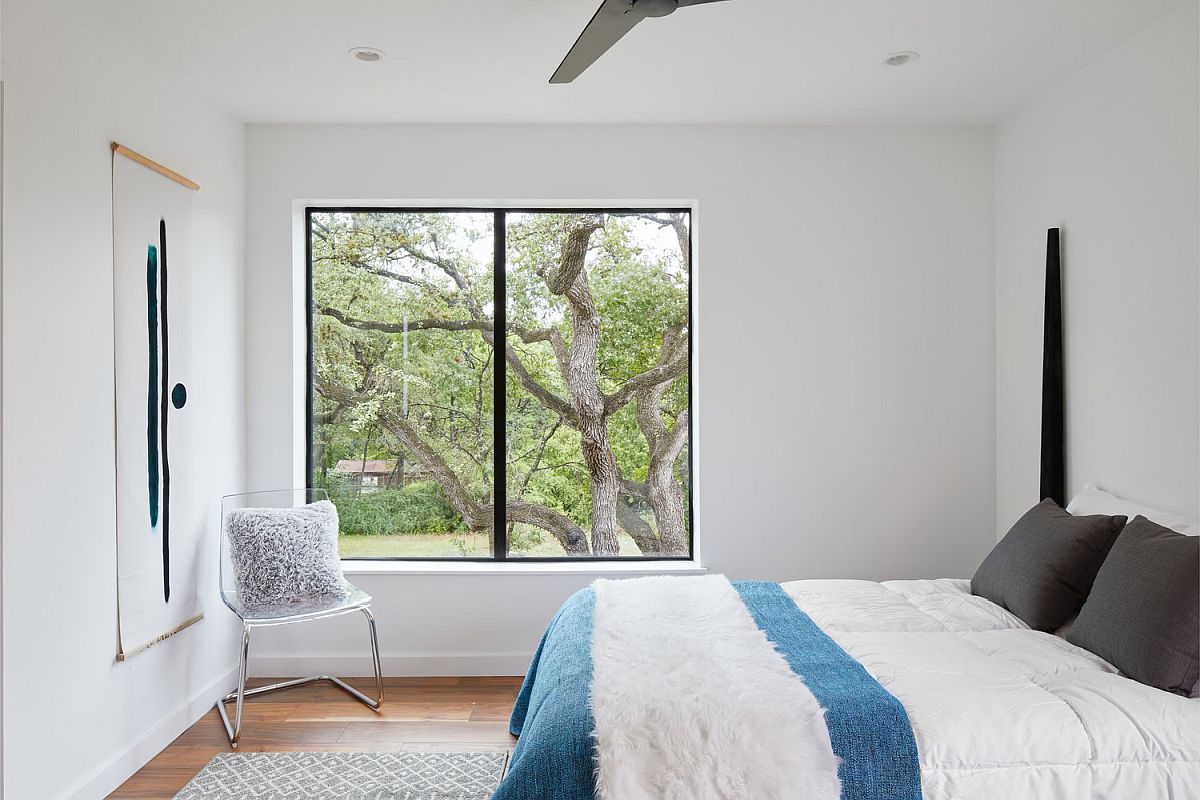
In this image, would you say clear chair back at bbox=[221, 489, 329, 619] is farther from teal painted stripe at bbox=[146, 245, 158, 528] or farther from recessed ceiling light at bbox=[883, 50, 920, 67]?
recessed ceiling light at bbox=[883, 50, 920, 67]

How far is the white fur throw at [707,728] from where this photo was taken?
6.07 ft

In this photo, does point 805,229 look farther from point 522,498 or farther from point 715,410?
point 522,498

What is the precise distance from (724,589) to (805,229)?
1.85m

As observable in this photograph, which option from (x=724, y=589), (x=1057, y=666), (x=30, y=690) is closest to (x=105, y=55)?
(x=30, y=690)

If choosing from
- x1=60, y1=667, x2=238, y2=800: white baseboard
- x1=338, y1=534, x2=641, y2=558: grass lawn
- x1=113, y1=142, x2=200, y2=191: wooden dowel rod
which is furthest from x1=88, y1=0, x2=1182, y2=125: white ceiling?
x1=60, y1=667, x2=238, y2=800: white baseboard

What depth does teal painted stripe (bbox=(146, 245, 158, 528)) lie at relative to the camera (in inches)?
119

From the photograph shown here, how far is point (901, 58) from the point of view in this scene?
3.12 m

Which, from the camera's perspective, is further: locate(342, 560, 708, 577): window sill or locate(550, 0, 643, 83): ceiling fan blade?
locate(342, 560, 708, 577): window sill

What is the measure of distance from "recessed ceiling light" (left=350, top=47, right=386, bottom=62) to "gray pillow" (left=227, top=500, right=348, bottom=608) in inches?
74.4

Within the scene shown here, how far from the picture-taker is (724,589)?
299 cm

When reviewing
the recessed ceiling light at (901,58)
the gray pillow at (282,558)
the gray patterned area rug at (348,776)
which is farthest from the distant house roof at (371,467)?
the recessed ceiling light at (901,58)

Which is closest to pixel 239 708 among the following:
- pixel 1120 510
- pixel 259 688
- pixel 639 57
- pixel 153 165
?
pixel 259 688

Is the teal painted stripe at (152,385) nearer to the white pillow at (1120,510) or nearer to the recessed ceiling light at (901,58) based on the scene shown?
the recessed ceiling light at (901,58)

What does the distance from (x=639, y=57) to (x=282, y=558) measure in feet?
8.09
